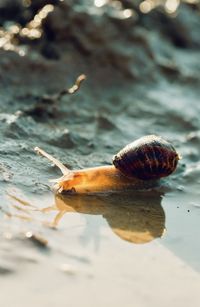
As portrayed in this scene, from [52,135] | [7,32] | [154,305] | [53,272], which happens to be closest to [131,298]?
[154,305]

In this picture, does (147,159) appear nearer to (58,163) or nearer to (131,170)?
(131,170)

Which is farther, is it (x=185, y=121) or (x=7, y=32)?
(x=7, y=32)

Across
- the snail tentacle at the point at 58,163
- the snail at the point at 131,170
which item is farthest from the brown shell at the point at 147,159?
the snail tentacle at the point at 58,163

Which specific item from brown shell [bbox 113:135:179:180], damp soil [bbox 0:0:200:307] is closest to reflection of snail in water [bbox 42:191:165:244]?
damp soil [bbox 0:0:200:307]

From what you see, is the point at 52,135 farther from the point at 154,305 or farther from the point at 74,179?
the point at 154,305

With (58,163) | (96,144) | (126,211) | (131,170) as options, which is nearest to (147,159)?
(131,170)

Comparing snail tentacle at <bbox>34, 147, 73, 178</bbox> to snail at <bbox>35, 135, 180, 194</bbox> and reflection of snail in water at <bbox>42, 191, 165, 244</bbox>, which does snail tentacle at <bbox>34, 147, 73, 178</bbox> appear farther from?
reflection of snail in water at <bbox>42, 191, 165, 244</bbox>
